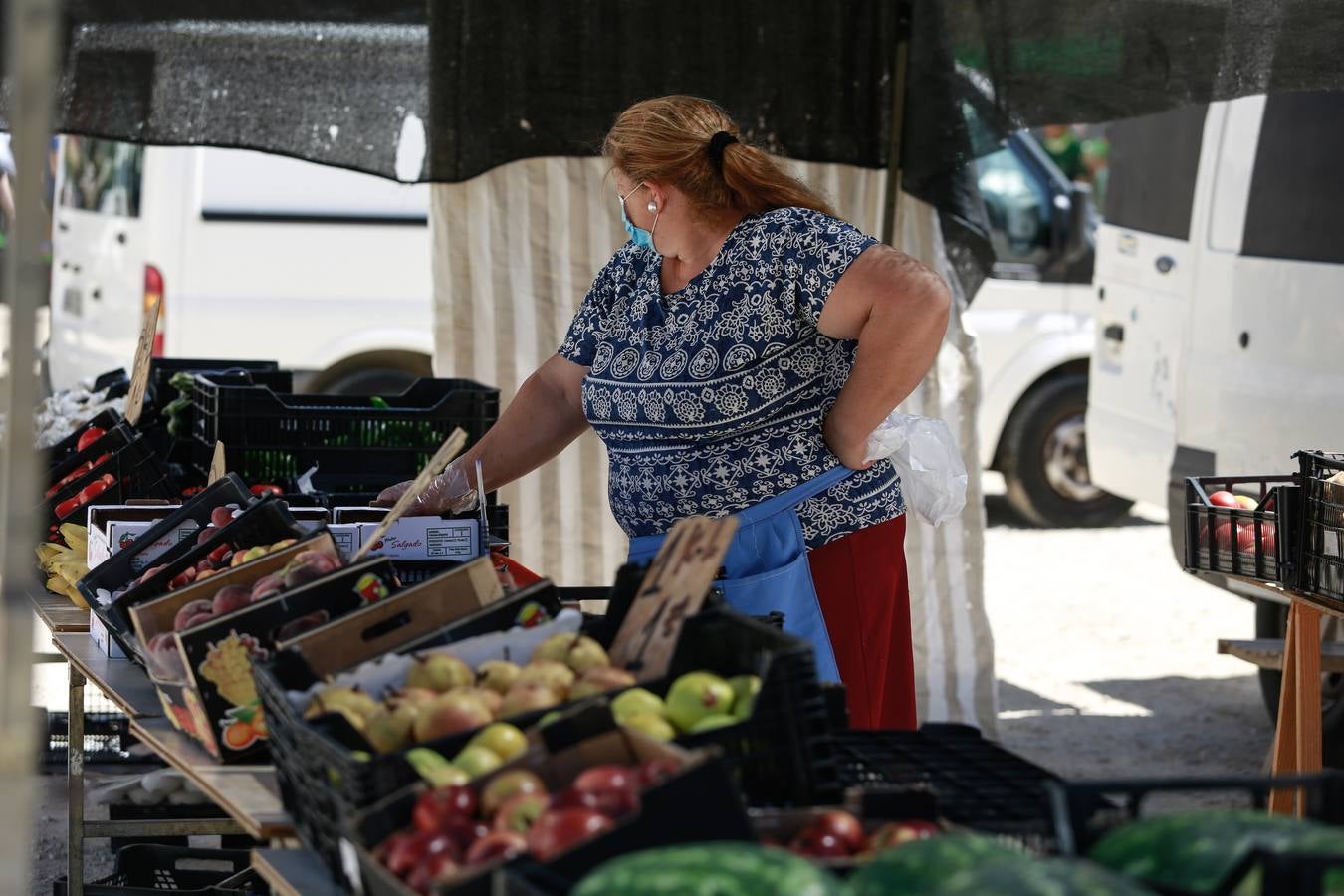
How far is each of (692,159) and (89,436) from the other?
6.41ft

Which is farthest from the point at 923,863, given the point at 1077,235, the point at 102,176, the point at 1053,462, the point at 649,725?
the point at 1053,462

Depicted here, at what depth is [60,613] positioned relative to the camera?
3750 mm

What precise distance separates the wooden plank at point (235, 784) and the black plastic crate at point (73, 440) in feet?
5.81

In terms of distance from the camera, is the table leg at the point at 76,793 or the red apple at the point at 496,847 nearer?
the red apple at the point at 496,847

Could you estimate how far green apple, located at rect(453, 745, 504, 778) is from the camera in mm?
2064

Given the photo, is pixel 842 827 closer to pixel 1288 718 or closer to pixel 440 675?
pixel 440 675

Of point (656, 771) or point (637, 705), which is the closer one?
point (656, 771)

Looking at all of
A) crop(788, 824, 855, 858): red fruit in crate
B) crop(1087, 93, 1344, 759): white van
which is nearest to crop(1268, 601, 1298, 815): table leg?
crop(1087, 93, 1344, 759): white van

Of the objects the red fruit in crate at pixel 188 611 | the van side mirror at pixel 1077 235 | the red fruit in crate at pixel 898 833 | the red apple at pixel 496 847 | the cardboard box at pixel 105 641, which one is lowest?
the cardboard box at pixel 105 641

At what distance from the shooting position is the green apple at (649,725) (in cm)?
214

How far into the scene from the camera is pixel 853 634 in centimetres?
370

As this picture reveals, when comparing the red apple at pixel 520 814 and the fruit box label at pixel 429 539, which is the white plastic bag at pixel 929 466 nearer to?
the fruit box label at pixel 429 539

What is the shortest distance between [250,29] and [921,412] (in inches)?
95.5

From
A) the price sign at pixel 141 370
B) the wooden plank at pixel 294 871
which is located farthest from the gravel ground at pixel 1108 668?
the wooden plank at pixel 294 871
